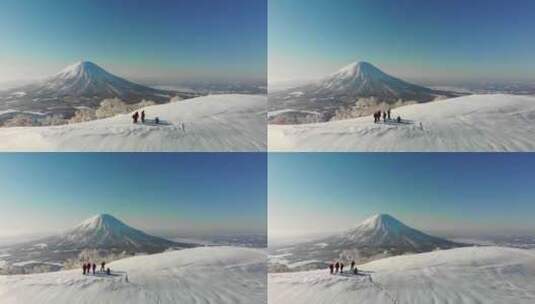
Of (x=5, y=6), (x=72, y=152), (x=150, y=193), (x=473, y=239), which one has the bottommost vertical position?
(x=473, y=239)

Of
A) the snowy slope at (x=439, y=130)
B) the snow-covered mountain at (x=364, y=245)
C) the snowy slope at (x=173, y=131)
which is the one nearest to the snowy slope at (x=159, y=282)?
the snow-covered mountain at (x=364, y=245)

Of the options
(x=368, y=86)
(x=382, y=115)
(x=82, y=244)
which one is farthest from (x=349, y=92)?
(x=82, y=244)

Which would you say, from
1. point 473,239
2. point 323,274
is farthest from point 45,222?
point 473,239

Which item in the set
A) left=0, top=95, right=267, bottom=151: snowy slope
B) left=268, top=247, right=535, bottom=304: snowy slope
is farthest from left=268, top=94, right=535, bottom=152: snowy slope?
left=268, top=247, right=535, bottom=304: snowy slope

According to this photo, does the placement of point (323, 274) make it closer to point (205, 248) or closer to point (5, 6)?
point (205, 248)

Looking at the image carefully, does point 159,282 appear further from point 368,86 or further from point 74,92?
point 368,86

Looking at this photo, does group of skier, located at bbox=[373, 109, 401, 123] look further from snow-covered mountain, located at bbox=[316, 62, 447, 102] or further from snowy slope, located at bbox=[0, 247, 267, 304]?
snowy slope, located at bbox=[0, 247, 267, 304]

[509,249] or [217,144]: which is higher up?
[217,144]
